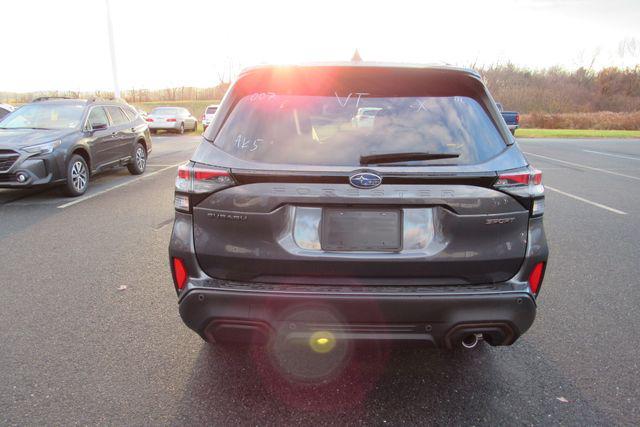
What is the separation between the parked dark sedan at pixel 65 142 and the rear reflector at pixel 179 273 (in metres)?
6.00

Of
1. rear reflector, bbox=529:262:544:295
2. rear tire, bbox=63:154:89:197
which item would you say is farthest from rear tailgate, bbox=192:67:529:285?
rear tire, bbox=63:154:89:197

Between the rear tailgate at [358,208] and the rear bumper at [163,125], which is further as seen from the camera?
the rear bumper at [163,125]

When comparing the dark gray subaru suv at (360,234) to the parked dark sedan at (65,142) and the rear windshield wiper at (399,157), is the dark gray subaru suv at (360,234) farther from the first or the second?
the parked dark sedan at (65,142)

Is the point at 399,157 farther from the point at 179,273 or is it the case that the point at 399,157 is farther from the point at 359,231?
the point at 179,273

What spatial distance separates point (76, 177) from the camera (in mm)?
7617

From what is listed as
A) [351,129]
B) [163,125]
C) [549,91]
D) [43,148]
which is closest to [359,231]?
[351,129]

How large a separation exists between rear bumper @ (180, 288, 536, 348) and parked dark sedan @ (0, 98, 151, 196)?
20.6 ft

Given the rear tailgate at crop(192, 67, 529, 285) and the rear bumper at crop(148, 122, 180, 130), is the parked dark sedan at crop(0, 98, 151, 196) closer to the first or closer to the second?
the rear tailgate at crop(192, 67, 529, 285)

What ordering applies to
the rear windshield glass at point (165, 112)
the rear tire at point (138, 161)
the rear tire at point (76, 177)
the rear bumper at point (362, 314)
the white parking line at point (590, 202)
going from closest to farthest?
the rear bumper at point (362, 314), the white parking line at point (590, 202), the rear tire at point (76, 177), the rear tire at point (138, 161), the rear windshield glass at point (165, 112)

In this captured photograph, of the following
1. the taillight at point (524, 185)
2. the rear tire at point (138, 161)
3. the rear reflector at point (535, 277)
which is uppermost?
the taillight at point (524, 185)

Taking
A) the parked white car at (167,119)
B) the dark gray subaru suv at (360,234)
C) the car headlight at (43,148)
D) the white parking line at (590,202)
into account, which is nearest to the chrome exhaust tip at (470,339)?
the dark gray subaru suv at (360,234)

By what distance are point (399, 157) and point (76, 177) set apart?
731cm

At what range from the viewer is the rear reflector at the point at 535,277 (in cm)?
216

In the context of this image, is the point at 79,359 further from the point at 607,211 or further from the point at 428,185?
the point at 607,211
